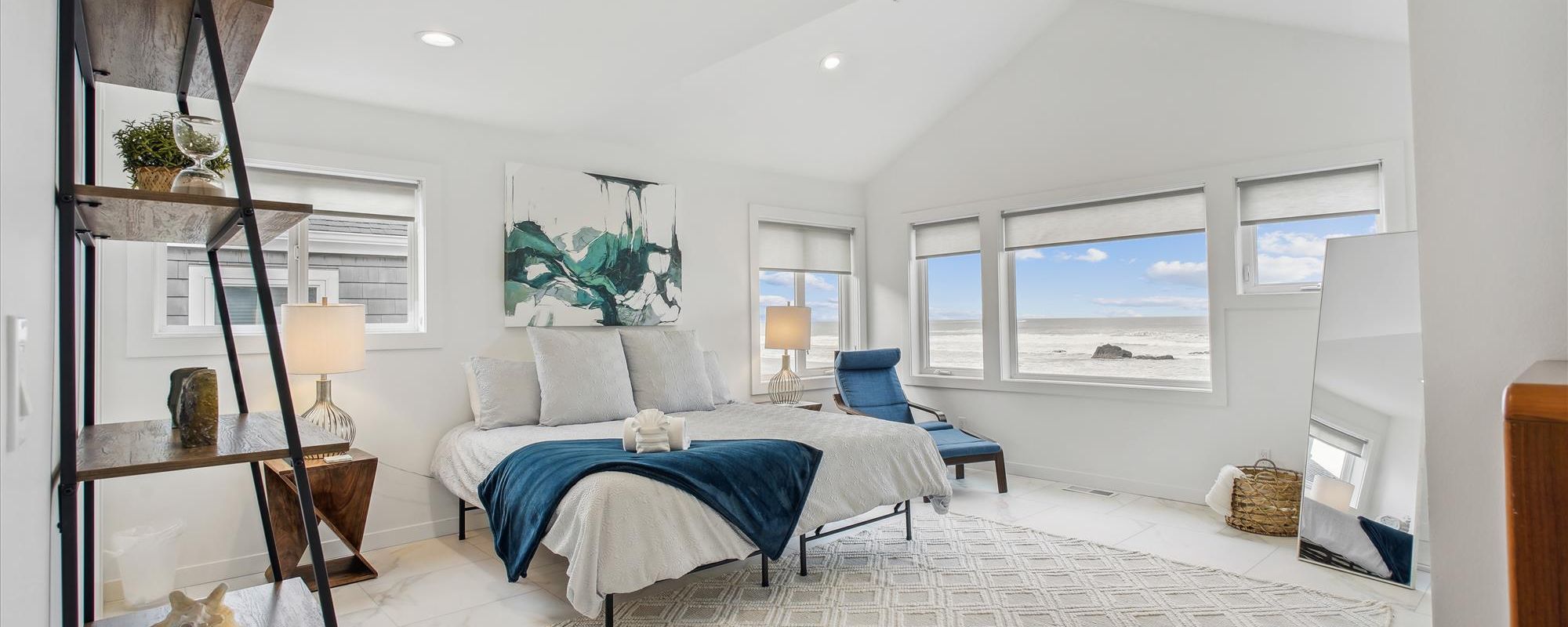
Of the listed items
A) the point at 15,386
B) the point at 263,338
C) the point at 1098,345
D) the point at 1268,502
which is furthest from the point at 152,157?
the point at 1098,345

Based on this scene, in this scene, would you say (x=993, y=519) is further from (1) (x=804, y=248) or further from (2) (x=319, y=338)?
(2) (x=319, y=338)

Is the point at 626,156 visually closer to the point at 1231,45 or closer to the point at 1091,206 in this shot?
the point at 1091,206

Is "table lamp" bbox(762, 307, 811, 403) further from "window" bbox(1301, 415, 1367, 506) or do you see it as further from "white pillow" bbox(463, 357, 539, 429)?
"window" bbox(1301, 415, 1367, 506)

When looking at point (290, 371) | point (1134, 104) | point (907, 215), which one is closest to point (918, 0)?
point (1134, 104)

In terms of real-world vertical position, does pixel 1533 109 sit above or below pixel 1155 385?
above

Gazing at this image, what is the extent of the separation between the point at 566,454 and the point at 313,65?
2.11 m

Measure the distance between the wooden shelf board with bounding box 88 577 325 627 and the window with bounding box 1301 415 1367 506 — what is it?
12.0ft

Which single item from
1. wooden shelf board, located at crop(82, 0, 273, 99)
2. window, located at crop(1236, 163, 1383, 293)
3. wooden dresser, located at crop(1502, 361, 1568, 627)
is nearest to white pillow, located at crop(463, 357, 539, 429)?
wooden shelf board, located at crop(82, 0, 273, 99)

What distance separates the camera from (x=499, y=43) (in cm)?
330

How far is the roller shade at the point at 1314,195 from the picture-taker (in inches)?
151

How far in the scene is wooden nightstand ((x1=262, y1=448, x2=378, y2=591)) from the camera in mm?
3195

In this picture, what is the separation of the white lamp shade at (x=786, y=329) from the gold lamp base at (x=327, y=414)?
2.58 m

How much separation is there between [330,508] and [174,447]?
2374 millimetres

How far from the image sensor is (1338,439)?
10.6ft
